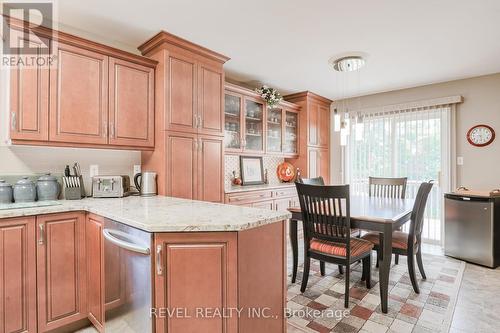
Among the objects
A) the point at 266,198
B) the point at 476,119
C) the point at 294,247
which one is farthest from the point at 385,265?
the point at 476,119

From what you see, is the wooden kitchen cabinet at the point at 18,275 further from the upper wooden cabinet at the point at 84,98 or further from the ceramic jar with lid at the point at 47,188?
the upper wooden cabinet at the point at 84,98

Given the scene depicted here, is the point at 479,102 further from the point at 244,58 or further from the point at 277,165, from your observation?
the point at 244,58

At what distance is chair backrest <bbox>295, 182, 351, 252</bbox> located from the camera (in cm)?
211

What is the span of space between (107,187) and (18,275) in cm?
88

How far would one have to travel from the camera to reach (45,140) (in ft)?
6.63

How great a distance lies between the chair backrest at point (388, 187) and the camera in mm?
3285

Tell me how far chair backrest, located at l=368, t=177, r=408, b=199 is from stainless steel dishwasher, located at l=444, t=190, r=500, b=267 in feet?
2.28

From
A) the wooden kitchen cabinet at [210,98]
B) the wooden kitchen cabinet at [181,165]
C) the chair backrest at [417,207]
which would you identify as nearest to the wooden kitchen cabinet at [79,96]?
the wooden kitchen cabinet at [181,165]

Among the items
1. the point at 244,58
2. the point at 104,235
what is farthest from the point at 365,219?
the point at 244,58

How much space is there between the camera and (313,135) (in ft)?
15.3

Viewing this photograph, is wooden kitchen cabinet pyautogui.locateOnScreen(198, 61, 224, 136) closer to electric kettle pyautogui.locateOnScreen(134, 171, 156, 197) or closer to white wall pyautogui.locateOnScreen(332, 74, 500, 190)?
electric kettle pyautogui.locateOnScreen(134, 171, 156, 197)

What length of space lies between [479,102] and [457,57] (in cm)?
106

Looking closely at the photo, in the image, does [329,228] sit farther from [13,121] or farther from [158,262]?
[13,121]

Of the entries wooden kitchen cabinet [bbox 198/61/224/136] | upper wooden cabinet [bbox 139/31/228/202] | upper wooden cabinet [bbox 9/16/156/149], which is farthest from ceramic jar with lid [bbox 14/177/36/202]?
wooden kitchen cabinet [bbox 198/61/224/136]
